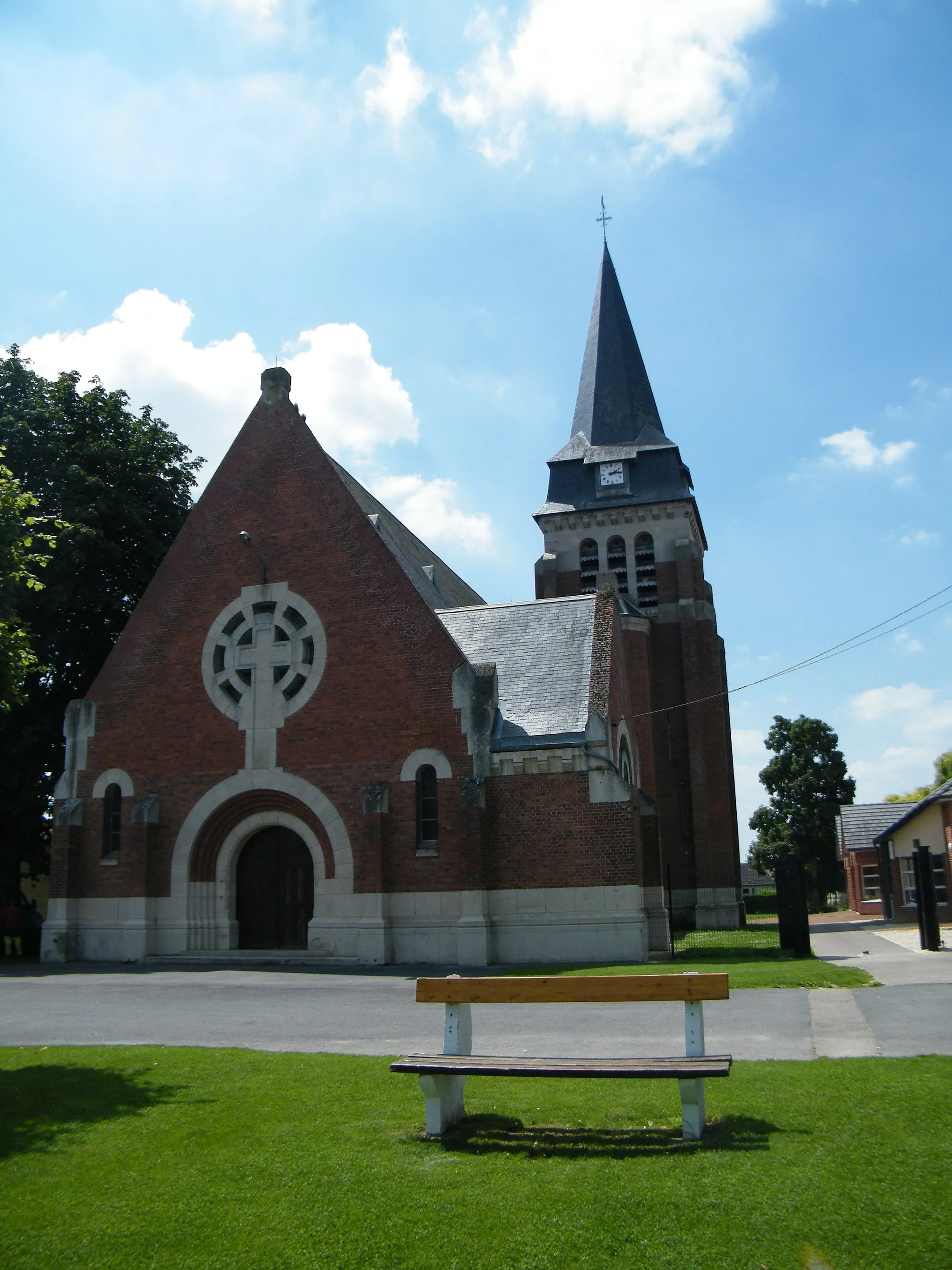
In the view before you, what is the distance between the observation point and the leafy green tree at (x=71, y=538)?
1102 inches

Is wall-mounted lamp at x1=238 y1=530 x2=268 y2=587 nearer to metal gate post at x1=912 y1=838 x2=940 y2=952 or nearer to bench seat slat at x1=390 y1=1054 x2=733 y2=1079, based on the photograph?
metal gate post at x1=912 y1=838 x2=940 y2=952

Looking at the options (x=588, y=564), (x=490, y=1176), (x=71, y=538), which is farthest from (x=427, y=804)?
(x=588, y=564)

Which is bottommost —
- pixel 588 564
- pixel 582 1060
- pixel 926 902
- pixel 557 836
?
pixel 926 902

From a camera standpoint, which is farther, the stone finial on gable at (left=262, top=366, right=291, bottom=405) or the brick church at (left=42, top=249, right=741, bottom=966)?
the stone finial on gable at (left=262, top=366, right=291, bottom=405)

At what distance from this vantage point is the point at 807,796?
200ft

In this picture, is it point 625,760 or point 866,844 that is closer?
point 625,760

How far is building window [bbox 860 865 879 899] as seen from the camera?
49781 mm

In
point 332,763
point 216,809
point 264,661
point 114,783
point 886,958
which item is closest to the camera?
point 886,958

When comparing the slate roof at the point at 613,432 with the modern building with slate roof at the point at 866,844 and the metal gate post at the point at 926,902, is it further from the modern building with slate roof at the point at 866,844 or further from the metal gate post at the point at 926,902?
the metal gate post at the point at 926,902

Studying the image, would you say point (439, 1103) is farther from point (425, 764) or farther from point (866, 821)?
point (866, 821)

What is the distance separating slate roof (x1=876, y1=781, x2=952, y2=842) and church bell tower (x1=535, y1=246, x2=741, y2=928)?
6.47m

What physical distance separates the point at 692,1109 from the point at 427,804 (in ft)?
50.7

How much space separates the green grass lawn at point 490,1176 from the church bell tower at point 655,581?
76.8ft

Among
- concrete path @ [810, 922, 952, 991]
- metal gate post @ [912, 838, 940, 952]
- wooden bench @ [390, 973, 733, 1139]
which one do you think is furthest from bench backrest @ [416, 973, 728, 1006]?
metal gate post @ [912, 838, 940, 952]
